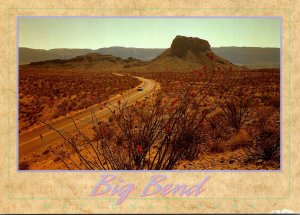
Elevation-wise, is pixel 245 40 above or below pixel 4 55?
above

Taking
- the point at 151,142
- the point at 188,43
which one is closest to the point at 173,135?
the point at 151,142

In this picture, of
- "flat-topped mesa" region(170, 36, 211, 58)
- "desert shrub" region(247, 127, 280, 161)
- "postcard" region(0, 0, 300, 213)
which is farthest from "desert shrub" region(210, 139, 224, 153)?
"flat-topped mesa" region(170, 36, 211, 58)

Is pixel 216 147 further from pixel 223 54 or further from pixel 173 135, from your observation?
pixel 223 54

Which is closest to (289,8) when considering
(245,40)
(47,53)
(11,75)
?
(245,40)

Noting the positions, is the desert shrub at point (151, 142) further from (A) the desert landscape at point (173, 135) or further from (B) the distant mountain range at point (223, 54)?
(B) the distant mountain range at point (223, 54)

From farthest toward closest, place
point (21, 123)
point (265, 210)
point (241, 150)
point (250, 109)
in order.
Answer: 1. point (250, 109)
2. point (241, 150)
3. point (21, 123)
4. point (265, 210)

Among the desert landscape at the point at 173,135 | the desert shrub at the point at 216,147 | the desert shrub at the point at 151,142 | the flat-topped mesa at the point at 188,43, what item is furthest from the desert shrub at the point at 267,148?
the flat-topped mesa at the point at 188,43

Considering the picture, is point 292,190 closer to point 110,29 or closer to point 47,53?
point 110,29

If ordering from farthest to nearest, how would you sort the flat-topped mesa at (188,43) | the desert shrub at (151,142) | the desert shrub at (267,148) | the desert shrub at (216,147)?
the flat-topped mesa at (188,43) → the desert shrub at (216,147) → the desert shrub at (267,148) → the desert shrub at (151,142)

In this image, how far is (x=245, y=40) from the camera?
4.55 metres

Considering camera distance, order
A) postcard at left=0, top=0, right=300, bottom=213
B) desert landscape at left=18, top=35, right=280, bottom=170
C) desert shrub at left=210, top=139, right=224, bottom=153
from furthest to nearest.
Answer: desert shrub at left=210, top=139, right=224, bottom=153 → postcard at left=0, top=0, right=300, bottom=213 → desert landscape at left=18, top=35, right=280, bottom=170

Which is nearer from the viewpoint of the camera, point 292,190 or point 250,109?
A: point 292,190

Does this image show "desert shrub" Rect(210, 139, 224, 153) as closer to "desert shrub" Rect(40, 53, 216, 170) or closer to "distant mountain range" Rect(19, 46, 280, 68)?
"desert shrub" Rect(40, 53, 216, 170)

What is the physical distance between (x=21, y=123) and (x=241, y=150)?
3.71 meters
